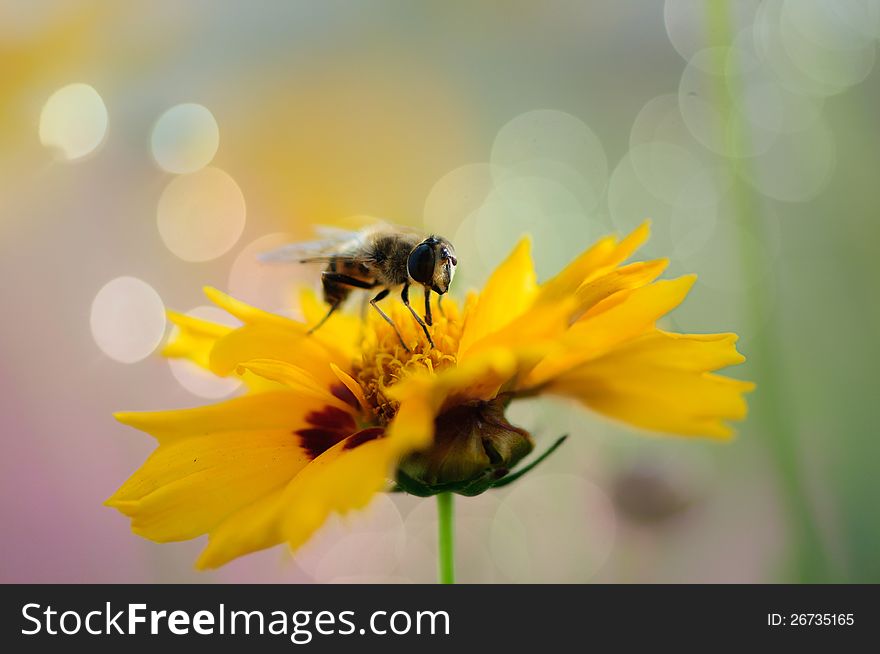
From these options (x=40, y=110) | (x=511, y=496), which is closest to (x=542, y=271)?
(x=511, y=496)

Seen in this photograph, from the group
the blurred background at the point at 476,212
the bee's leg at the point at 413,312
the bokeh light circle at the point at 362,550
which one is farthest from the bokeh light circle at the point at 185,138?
the bee's leg at the point at 413,312

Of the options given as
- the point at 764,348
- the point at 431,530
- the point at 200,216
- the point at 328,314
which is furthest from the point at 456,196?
the point at 328,314

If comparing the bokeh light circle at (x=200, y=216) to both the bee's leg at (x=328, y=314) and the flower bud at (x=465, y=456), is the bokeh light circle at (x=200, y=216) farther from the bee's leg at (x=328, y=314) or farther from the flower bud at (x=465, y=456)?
the flower bud at (x=465, y=456)

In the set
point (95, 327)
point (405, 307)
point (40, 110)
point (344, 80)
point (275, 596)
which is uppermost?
point (344, 80)

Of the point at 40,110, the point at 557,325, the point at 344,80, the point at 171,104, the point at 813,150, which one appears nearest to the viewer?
the point at 557,325

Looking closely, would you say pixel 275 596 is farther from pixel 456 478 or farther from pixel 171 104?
pixel 171 104

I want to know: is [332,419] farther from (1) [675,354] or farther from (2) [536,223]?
(2) [536,223]

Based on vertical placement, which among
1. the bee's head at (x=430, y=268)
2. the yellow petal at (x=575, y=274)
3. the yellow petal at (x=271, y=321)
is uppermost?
the bee's head at (x=430, y=268)
